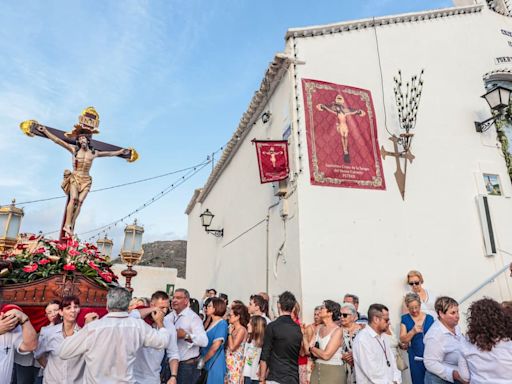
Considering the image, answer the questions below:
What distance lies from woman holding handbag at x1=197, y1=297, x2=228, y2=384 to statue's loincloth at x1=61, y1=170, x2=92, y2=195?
9.66 feet

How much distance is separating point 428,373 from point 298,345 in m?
1.18

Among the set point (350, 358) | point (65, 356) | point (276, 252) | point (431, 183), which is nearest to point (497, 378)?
point (350, 358)

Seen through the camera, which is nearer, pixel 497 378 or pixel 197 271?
pixel 497 378

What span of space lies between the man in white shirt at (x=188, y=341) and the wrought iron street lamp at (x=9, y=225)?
2.37 meters

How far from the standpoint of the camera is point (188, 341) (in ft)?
12.4

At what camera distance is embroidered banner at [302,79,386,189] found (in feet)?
21.5

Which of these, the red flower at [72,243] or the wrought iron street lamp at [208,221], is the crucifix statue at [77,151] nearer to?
the red flower at [72,243]

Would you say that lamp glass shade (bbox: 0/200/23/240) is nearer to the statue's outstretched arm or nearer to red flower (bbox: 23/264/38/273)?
red flower (bbox: 23/264/38/273)

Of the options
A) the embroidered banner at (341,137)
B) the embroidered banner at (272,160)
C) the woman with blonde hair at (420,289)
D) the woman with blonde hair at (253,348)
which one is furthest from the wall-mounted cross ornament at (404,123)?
the woman with blonde hair at (253,348)

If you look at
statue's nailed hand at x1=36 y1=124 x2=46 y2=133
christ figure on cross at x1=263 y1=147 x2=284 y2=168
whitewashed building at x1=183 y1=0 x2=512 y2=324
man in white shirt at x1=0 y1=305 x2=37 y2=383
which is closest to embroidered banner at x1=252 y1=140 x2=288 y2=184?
christ figure on cross at x1=263 y1=147 x2=284 y2=168

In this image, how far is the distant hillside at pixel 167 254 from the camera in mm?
26312

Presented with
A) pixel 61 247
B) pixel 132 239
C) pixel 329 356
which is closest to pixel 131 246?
pixel 132 239

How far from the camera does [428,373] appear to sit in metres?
3.27

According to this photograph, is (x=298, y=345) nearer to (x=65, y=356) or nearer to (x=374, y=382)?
(x=374, y=382)
